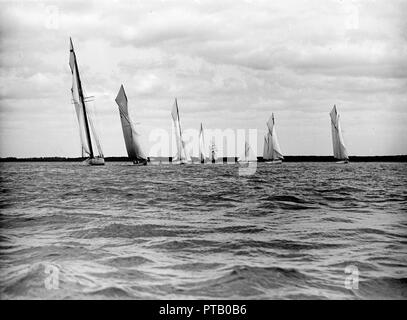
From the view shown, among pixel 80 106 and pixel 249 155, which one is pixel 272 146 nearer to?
pixel 249 155

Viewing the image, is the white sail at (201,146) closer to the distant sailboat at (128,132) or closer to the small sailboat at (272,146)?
the small sailboat at (272,146)

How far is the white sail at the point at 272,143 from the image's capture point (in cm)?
8319

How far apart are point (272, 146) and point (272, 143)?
0.78m

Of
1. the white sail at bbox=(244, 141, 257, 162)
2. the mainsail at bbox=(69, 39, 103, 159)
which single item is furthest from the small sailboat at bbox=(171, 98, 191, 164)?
the mainsail at bbox=(69, 39, 103, 159)

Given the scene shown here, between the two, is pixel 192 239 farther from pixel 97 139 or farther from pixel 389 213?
pixel 97 139

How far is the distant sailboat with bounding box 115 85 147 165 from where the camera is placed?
56031 mm

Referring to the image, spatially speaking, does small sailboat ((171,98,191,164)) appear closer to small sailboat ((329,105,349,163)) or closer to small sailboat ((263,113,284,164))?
small sailboat ((263,113,284,164))

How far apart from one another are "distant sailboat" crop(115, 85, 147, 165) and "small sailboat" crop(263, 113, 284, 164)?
33.4m

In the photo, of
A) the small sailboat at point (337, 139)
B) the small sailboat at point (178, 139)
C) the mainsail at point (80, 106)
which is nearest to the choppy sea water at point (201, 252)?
the mainsail at point (80, 106)

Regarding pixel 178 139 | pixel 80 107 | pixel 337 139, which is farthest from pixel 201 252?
pixel 337 139

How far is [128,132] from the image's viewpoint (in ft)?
184

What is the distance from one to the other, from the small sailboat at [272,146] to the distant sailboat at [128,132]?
33.4 metres
